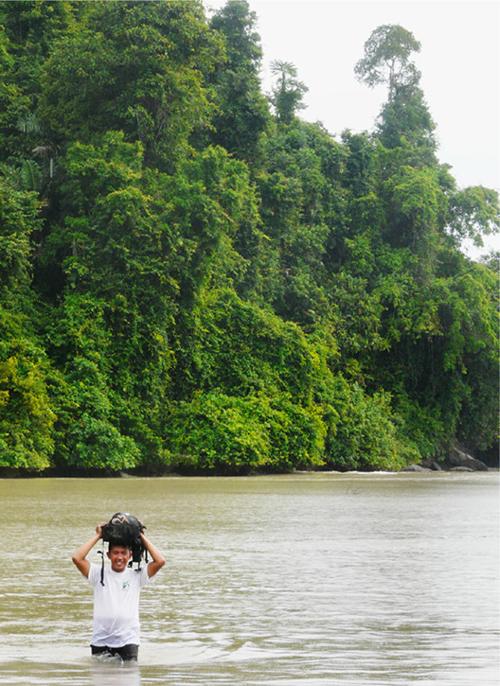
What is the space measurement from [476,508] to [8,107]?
22135mm

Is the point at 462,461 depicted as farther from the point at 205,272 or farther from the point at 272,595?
the point at 272,595

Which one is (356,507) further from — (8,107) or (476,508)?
(8,107)

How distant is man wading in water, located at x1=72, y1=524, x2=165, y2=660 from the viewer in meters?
7.69

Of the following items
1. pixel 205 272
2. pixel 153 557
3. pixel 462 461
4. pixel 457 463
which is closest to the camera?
pixel 153 557

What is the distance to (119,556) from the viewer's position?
25.3 ft

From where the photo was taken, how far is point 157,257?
38.6 m

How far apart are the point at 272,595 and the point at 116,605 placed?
442 centimetres

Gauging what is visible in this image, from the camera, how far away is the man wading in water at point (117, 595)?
7691mm

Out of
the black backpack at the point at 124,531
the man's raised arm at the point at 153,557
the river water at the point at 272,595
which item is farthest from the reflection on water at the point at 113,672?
the black backpack at the point at 124,531

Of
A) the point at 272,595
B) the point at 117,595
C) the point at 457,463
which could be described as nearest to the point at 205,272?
the point at 457,463

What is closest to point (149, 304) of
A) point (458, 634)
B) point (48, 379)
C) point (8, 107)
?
point (48, 379)

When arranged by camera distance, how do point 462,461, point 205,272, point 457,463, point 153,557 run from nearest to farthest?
point 153,557
point 205,272
point 457,463
point 462,461

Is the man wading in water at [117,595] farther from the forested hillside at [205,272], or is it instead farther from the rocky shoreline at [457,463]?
the rocky shoreline at [457,463]

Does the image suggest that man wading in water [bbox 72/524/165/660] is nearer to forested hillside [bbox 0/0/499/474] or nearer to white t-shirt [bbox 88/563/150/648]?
white t-shirt [bbox 88/563/150/648]
